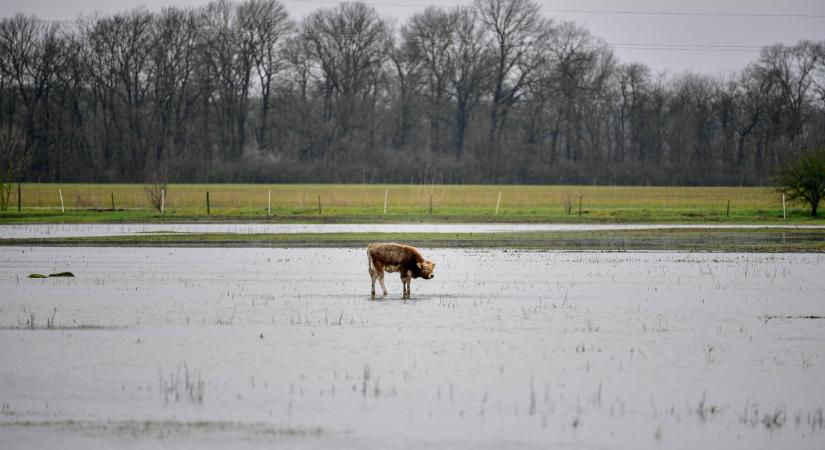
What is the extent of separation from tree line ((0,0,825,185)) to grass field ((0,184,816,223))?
71.2 feet

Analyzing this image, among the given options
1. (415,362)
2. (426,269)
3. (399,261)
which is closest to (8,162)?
(399,261)

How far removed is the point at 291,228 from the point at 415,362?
1239 inches

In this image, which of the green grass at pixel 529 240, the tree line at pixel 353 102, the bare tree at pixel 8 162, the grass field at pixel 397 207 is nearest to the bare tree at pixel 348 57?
the tree line at pixel 353 102

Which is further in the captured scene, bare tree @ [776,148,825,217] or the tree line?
the tree line

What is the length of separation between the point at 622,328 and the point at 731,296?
5.00m

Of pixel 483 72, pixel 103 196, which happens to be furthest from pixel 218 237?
pixel 483 72

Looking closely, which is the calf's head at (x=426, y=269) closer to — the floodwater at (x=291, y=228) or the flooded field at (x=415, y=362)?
the flooded field at (x=415, y=362)

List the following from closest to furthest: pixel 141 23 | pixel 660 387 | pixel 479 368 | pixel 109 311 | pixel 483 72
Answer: pixel 660 387, pixel 479 368, pixel 109 311, pixel 141 23, pixel 483 72

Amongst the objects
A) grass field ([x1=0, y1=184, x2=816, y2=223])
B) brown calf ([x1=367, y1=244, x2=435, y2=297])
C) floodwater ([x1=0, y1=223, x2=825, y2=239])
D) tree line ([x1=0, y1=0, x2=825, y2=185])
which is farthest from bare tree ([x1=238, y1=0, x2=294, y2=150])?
brown calf ([x1=367, y1=244, x2=435, y2=297])

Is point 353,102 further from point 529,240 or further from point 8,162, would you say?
point 529,240

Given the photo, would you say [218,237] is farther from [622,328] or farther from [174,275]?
[622,328]

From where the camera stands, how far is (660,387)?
1273 cm

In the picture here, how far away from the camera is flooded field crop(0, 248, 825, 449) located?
431 inches

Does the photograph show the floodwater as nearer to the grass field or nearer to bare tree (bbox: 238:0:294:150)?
the grass field
